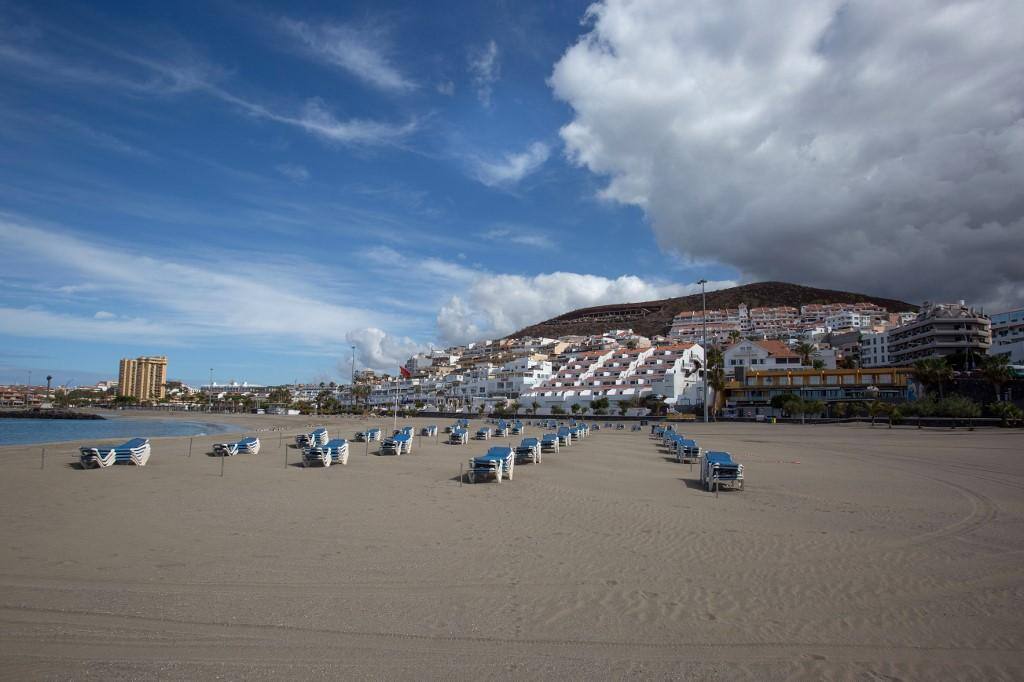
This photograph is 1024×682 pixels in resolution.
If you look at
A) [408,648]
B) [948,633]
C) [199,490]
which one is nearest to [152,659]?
[408,648]

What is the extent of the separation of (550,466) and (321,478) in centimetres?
737

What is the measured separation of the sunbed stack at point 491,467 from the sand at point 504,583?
124cm

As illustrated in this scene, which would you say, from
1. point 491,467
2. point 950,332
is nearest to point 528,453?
point 491,467

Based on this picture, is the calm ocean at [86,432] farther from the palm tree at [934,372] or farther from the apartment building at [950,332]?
the apartment building at [950,332]

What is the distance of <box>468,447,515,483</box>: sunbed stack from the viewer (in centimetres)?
1496

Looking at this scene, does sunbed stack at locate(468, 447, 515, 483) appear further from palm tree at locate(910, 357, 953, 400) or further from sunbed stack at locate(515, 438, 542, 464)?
palm tree at locate(910, 357, 953, 400)

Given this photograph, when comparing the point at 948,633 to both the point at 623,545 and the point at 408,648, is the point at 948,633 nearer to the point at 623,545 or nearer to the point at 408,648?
the point at 623,545

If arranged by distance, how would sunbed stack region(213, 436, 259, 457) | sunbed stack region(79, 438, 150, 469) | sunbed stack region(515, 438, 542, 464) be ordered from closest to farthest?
sunbed stack region(79, 438, 150, 469)
sunbed stack region(515, 438, 542, 464)
sunbed stack region(213, 436, 259, 457)

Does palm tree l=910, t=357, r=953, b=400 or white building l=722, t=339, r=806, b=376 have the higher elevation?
white building l=722, t=339, r=806, b=376

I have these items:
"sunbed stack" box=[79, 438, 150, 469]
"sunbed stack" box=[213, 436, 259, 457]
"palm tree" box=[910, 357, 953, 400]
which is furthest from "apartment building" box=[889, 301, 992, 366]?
"sunbed stack" box=[79, 438, 150, 469]

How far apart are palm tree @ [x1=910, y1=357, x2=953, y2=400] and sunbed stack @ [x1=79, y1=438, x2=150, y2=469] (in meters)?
60.7

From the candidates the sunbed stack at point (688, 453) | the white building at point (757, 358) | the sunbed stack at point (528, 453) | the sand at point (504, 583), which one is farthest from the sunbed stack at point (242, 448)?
the white building at point (757, 358)

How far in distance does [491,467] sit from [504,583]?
8365 mm

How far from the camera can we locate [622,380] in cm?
8838
